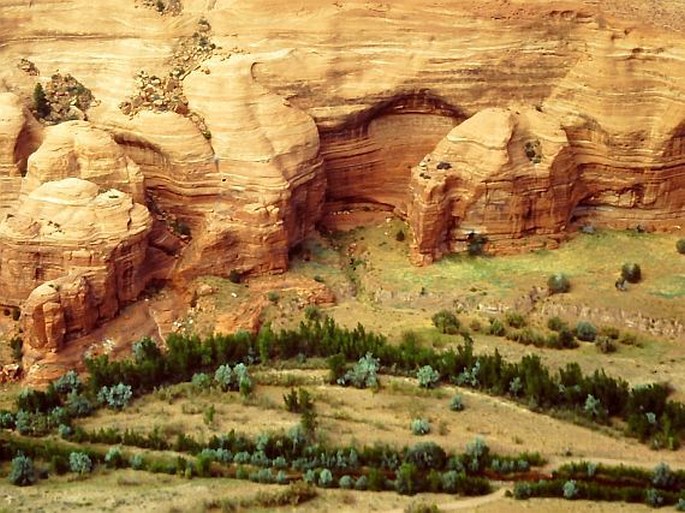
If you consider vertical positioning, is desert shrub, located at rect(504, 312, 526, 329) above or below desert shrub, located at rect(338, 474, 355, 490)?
above

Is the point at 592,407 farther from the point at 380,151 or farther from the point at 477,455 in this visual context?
the point at 380,151

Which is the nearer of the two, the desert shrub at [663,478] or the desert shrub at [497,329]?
the desert shrub at [663,478]

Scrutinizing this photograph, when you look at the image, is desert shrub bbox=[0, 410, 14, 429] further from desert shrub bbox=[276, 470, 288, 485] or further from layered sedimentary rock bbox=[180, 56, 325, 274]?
desert shrub bbox=[276, 470, 288, 485]

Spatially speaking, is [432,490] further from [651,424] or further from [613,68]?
[613,68]

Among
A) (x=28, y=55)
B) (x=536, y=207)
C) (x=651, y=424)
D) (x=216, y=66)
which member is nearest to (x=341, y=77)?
(x=216, y=66)

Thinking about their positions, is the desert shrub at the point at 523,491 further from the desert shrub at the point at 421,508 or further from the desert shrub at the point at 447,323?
the desert shrub at the point at 447,323

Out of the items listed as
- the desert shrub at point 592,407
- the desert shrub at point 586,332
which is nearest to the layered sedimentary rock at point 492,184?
the desert shrub at point 586,332

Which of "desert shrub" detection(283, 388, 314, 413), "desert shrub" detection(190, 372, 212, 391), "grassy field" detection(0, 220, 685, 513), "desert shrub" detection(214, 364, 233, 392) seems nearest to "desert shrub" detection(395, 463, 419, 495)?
"grassy field" detection(0, 220, 685, 513)
